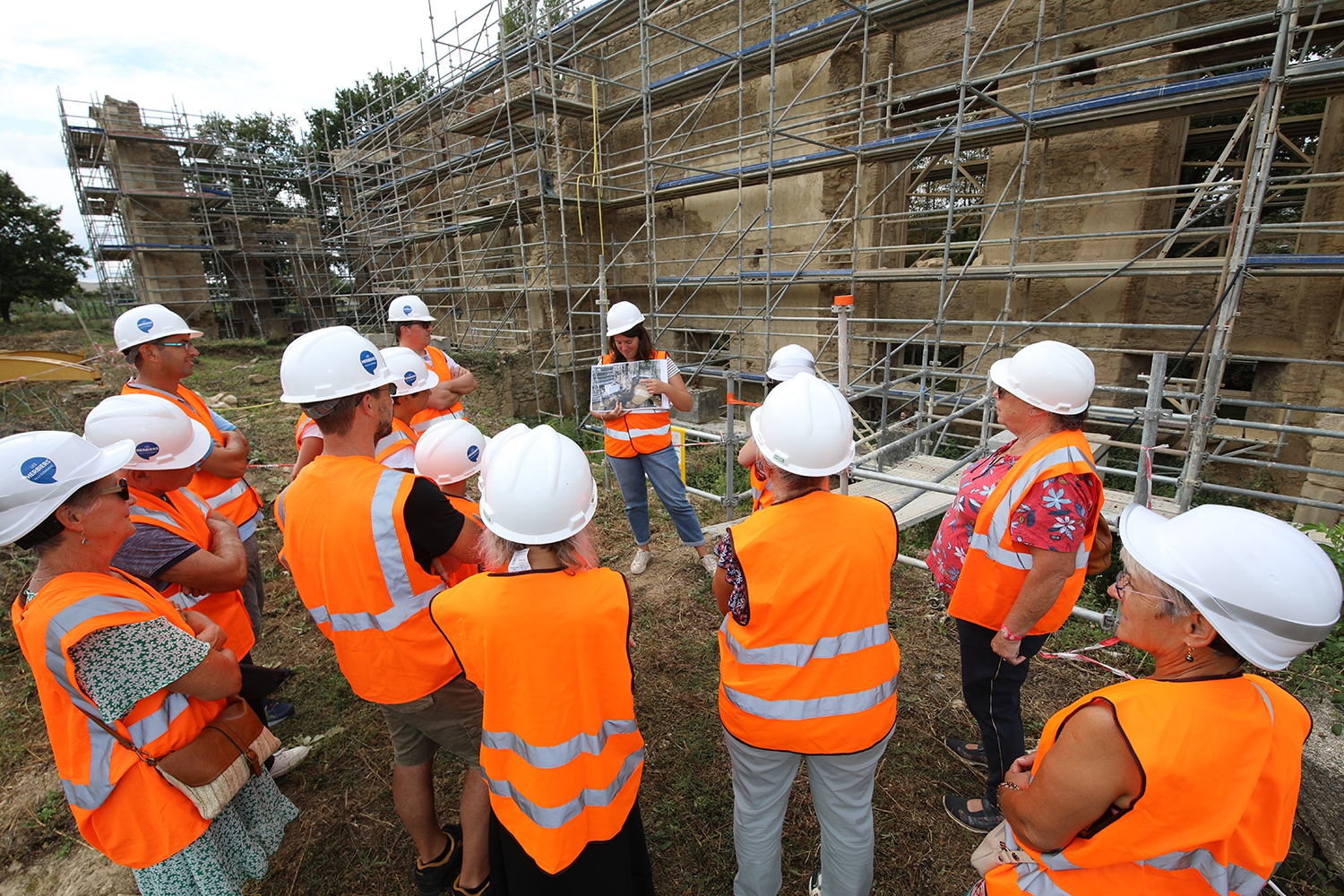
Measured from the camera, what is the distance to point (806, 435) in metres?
1.57

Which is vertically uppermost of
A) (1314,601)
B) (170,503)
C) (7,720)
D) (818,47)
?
(818,47)

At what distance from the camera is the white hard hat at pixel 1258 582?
929 millimetres

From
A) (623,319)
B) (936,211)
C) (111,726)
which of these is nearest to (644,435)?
(623,319)

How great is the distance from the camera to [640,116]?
10.3 metres

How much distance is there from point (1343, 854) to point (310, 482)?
3.81m

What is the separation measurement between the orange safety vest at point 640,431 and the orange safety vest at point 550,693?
2422 millimetres

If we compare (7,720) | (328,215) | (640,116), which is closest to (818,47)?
(640,116)

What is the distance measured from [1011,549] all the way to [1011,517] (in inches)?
4.5

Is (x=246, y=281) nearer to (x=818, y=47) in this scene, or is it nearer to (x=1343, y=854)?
(x=818, y=47)

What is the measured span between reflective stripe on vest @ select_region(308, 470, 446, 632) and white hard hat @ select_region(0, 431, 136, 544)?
63 cm

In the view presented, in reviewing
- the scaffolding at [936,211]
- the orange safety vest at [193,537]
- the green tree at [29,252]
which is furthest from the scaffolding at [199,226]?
the orange safety vest at [193,537]

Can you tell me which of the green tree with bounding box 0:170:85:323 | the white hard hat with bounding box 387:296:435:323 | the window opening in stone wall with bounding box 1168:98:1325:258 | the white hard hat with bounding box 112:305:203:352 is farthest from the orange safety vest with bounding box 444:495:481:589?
the green tree with bounding box 0:170:85:323

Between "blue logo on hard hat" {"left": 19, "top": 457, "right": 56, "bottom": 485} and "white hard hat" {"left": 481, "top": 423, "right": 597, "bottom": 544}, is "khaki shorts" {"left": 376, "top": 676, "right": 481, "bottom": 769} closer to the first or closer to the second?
"white hard hat" {"left": 481, "top": 423, "right": 597, "bottom": 544}

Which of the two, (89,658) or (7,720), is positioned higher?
(89,658)
